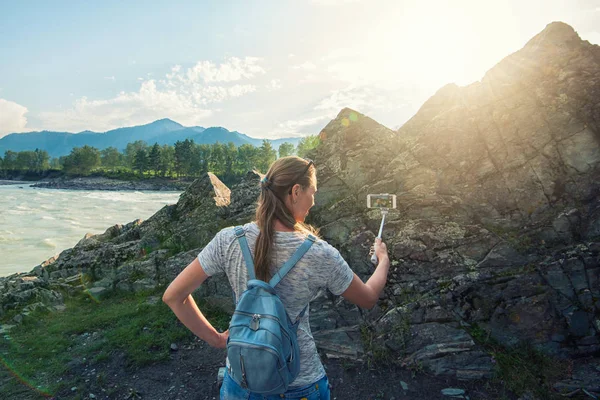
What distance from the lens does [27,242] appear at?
81.6 feet

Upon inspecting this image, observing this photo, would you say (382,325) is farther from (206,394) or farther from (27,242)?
(27,242)

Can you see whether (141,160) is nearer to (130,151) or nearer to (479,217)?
(130,151)

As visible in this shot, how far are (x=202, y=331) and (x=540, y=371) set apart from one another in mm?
5752

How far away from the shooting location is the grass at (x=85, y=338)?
655 cm

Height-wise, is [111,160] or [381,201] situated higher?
[111,160]

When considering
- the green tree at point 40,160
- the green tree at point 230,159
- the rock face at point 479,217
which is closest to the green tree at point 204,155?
the green tree at point 230,159

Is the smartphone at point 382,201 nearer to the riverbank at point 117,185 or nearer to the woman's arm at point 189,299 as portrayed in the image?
the woman's arm at point 189,299

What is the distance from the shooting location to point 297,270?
243 centimetres

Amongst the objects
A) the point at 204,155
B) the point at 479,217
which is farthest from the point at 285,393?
the point at 204,155

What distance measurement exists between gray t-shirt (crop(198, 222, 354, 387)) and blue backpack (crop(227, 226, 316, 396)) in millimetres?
195

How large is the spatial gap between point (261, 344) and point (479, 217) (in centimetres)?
643

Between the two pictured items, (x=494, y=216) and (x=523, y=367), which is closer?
(x=523, y=367)

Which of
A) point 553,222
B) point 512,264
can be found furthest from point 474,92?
point 512,264

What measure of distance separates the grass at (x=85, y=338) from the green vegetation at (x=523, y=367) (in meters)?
5.45
